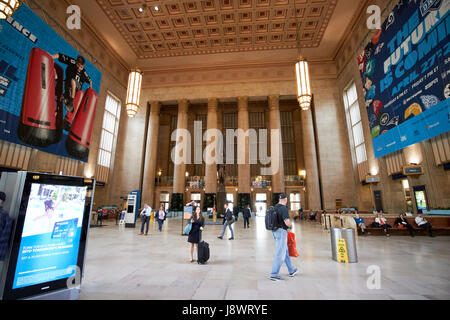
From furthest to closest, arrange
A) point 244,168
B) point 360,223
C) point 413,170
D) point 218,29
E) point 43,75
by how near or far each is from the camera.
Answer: point 244,168
point 218,29
point 43,75
point 413,170
point 360,223

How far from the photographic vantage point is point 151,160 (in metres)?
21.5

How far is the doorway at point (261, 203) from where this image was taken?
23.2 m

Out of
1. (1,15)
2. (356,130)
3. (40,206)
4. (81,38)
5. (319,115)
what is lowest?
(40,206)

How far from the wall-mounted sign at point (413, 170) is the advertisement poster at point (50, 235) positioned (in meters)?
15.1

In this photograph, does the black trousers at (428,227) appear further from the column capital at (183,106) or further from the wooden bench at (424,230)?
the column capital at (183,106)

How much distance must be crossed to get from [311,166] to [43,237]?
20.3 meters

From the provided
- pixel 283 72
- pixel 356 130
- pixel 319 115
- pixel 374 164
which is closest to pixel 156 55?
pixel 283 72

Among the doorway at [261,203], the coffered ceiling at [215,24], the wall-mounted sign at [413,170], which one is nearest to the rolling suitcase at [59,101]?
the coffered ceiling at [215,24]

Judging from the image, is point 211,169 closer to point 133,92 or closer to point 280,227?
point 133,92

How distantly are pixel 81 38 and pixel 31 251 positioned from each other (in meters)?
20.4

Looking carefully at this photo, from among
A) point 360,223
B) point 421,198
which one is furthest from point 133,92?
point 421,198
